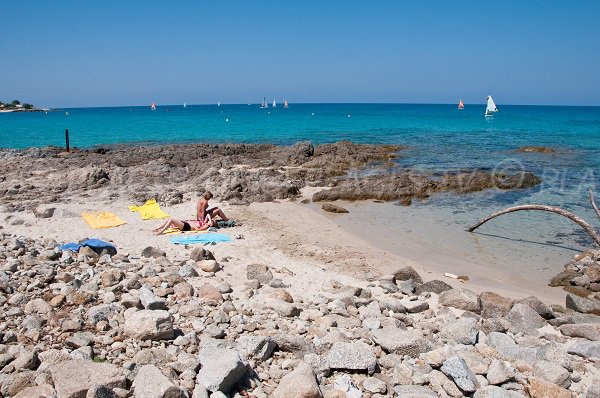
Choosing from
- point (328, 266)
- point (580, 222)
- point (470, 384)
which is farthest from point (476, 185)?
point (470, 384)

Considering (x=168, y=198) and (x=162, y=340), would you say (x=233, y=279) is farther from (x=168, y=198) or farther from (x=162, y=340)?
(x=168, y=198)

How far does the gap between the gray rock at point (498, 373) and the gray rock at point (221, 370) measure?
8.25ft

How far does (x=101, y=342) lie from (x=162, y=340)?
615 mm

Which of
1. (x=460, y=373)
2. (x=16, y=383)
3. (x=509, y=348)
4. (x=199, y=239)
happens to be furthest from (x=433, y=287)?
(x=16, y=383)

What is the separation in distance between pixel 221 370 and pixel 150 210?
8671 millimetres

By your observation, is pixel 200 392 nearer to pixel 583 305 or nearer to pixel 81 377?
pixel 81 377

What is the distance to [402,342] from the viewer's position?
517 cm

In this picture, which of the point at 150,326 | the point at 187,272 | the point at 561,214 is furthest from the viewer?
the point at 561,214

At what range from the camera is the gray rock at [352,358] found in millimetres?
4711

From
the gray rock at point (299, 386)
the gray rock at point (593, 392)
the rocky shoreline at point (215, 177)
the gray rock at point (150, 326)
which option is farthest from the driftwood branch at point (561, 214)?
the gray rock at point (150, 326)

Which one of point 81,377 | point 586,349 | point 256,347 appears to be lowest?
point 586,349

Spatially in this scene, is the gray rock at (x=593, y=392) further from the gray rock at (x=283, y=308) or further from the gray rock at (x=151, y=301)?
the gray rock at (x=151, y=301)

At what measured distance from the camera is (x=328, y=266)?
28.9 feet

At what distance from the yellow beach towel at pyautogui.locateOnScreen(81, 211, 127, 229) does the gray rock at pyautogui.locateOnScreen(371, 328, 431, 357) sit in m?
7.63
